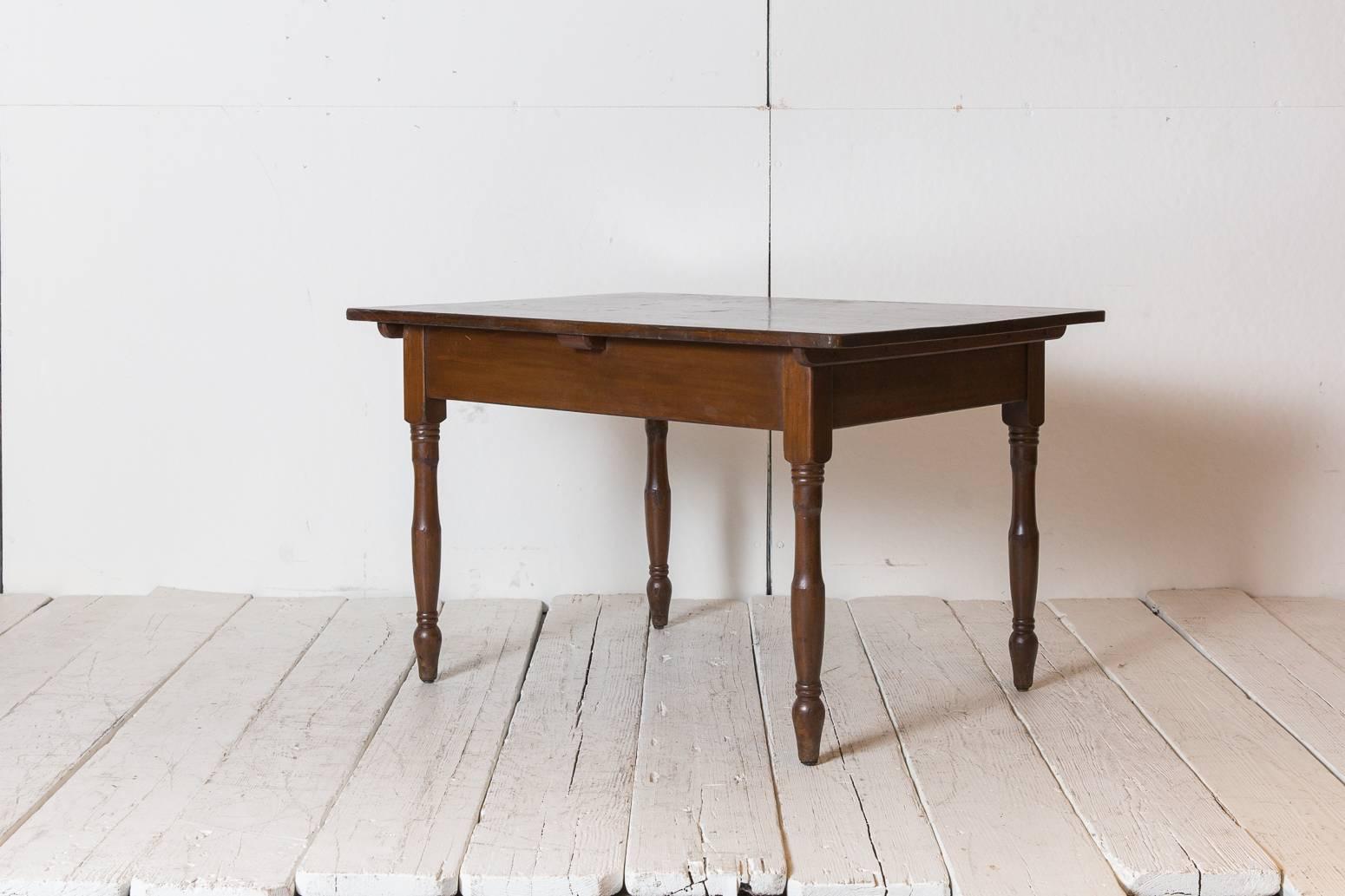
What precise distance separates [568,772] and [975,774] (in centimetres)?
61

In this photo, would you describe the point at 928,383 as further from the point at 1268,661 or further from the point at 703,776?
the point at 1268,661

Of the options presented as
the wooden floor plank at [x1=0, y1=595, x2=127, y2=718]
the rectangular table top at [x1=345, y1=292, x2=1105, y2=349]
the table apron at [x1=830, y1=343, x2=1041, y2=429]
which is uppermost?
the rectangular table top at [x1=345, y1=292, x2=1105, y2=349]

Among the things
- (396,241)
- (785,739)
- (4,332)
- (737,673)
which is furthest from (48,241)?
(785,739)

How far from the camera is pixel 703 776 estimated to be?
79.8 inches

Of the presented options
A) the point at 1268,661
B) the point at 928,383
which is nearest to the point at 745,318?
the point at 928,383

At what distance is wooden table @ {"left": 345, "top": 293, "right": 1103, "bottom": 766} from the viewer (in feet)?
6.30

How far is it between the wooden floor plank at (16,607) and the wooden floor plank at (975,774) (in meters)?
1.81

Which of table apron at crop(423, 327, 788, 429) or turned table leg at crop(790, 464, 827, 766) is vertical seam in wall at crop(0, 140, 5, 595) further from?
turned table leg at crop(790, 464, 827, 766)

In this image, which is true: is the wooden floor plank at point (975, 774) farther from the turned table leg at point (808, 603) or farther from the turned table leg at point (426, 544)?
the turned table leg at point (426, 544)

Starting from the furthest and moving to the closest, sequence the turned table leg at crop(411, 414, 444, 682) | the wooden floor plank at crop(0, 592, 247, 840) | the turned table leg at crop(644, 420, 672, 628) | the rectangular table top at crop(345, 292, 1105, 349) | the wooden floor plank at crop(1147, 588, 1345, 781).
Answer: the turned table leg at crop(644, 420, 672, 628) → the turned table leg at crop(411, 414, 444, 682) → the wooden floor plank at crop(1147, 588, 1345, 781) → the wooden floor plank at crop(0, 592, 247, 840) → the rectangular table top at crop(345, 292, 1105, 349)

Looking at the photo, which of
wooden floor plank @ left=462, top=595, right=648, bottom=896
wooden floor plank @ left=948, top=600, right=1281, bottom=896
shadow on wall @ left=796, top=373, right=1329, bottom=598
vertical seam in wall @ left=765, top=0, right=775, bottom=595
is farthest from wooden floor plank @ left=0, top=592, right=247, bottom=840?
wooden floor plank @ left=948, top=600, right=1281, bottom=896

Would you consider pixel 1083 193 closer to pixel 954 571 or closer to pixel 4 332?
pixel 954 571

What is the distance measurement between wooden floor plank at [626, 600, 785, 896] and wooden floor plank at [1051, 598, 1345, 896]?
0.66 meters

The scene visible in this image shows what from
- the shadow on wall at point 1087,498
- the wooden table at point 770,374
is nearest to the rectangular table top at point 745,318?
the wooden table at point 770,374
